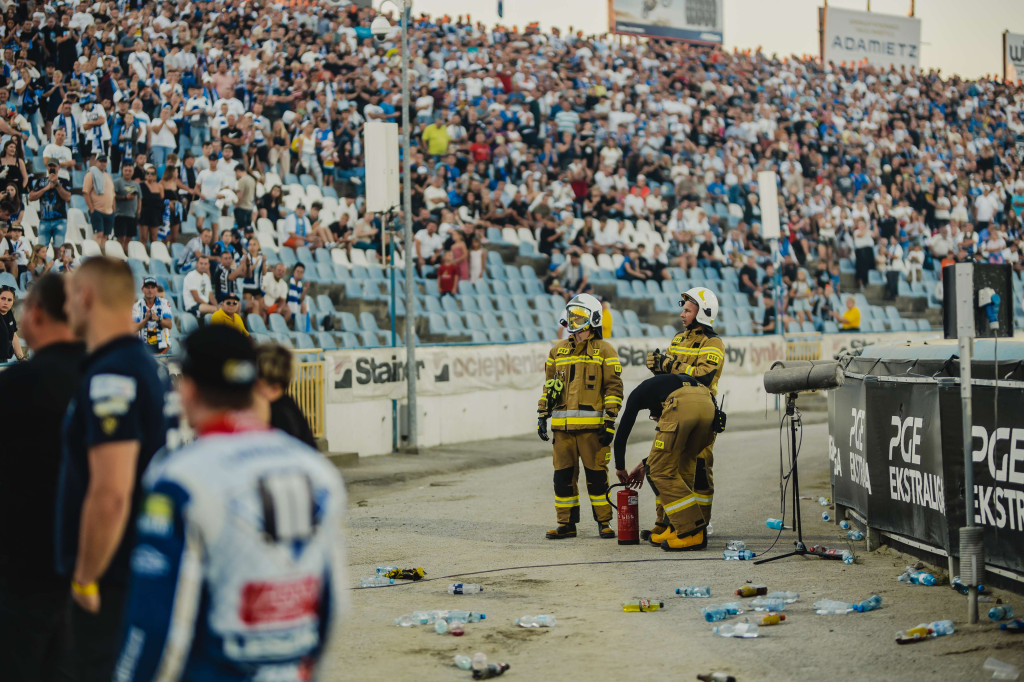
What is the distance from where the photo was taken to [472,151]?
25.2 metres

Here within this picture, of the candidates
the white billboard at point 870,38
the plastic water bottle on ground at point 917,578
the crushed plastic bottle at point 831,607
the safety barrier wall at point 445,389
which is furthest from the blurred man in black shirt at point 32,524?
the white billboard at point 870,38

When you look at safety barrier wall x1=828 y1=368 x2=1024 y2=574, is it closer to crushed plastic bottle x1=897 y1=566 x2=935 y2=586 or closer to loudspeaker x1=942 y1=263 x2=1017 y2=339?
crushed plastic bottle x1=897 y1=566 x2=935 y2=586

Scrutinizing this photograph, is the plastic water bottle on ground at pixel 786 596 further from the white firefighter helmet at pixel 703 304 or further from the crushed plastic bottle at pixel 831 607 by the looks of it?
the white firefighter helmet at pixel 703 304

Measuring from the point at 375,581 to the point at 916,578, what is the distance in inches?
159

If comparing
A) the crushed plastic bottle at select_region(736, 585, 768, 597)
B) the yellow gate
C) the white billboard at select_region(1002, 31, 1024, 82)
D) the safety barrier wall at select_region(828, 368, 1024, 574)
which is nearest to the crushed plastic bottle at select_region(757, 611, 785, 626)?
the crushed plastic bottle at select_region(736, 585, 768, 597)

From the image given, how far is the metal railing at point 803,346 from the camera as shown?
25.2 m

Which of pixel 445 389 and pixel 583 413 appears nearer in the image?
pixel 583 413

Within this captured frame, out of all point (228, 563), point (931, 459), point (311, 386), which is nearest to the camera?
point (228, 563)

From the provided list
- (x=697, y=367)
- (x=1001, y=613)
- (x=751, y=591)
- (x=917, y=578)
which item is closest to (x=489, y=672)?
(x=751, y=591)

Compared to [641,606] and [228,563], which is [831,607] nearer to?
[641,606]

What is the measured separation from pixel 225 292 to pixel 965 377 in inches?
486

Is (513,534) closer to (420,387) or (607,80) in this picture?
(420,387)

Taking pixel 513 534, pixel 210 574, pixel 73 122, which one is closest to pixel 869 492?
pixel 513 534

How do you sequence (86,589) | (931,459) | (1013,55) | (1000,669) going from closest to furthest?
(86,589)
(1000,669)
(931,459)
(1013,55)
